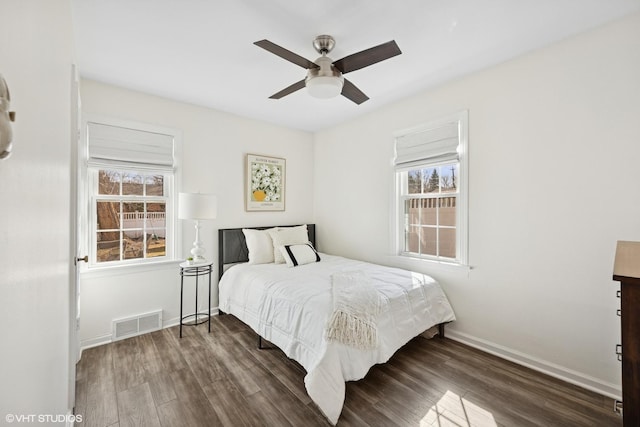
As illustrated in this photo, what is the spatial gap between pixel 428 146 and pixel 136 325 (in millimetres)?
3787

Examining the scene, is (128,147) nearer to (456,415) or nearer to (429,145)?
(429,145)

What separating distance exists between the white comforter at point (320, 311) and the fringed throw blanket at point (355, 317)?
0.05 meters

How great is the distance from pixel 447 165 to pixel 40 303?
323cm

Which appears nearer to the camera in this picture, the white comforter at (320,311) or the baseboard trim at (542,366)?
the white comforter at (320,311)

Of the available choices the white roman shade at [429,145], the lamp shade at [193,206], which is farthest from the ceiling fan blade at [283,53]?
the lamp shade at [193,206]

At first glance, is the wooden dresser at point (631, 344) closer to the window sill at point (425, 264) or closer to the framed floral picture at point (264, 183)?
the window sill at point (425, 264)

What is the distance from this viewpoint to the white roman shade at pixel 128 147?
280cm

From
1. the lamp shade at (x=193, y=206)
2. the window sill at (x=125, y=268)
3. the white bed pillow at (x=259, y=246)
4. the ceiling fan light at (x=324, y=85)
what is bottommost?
the window sill at (x=125, y=268)

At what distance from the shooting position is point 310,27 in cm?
202

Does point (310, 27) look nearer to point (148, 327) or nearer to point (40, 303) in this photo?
point (40, 303)

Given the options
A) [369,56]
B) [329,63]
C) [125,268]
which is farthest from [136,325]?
[369,56]

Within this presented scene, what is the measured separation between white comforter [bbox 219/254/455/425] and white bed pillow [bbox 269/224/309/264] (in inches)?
6.9

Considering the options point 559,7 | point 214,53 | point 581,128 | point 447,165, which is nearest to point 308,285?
point 447,165

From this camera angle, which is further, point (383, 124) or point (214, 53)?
point (383, 124)
